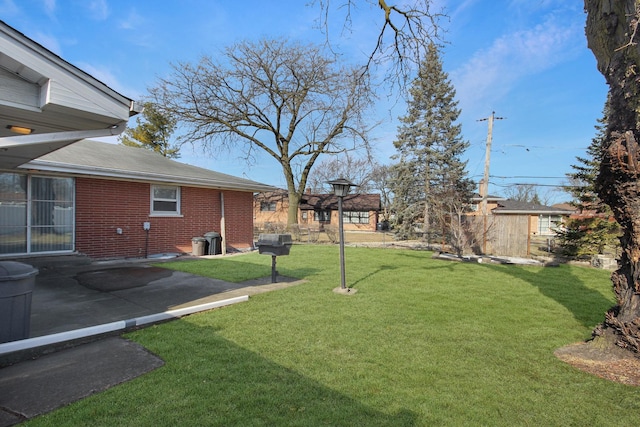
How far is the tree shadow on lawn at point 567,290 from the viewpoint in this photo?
19.3 ft

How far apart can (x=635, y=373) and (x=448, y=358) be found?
1872mm

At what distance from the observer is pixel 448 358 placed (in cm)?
384

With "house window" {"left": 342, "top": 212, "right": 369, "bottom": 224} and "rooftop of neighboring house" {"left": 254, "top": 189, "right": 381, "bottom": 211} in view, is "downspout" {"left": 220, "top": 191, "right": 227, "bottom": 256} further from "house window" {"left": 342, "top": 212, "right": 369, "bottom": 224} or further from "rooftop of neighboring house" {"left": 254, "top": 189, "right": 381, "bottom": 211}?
"house window" {"left": 342, "top": 212, "right": 369, "bottom": 224}

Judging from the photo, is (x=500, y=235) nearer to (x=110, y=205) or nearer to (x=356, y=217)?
(x=110, y=205)

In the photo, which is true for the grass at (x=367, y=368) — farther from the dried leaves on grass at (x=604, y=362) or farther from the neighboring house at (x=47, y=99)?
the neighboring house at (x=47, y=99)

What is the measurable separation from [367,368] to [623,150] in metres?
3.73

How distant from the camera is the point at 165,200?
11.9m

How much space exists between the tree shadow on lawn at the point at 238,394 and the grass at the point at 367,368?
11 mm

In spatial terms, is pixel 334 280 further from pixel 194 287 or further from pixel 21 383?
pixel 21 383

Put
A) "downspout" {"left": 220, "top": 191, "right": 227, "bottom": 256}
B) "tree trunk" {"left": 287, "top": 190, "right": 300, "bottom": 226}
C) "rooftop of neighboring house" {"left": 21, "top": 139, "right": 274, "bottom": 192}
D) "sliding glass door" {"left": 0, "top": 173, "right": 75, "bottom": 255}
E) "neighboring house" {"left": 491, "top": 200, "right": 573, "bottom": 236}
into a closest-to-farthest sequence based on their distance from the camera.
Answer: "sliding glass door" {"left": 0, "top": 173, "right": 75, "bottom": 255}, "rooftop of neighboring house" {"left": 21, "top": 139, "right": 274, "bottom": 192}, "downspout" {"left": 220, "top": 191, "right": 227, "bottom": 256}, "tree trunk" {"left": 287, "top": 190, "right": 300, "bottom": 226}, "neighboring house" {"left": 491, "top": 200, "right": 573, "bottom": 236}

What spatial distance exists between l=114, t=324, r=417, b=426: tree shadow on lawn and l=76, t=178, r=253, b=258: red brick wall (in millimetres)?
7862

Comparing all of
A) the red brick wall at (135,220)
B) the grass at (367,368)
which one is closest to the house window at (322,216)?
the red brick wall at (135,220)

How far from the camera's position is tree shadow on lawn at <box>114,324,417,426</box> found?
260cm

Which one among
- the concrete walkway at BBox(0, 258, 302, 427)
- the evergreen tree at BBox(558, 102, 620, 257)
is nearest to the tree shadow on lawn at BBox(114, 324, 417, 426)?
the concrete walkway at BBox(0, 258, 302, 427)
